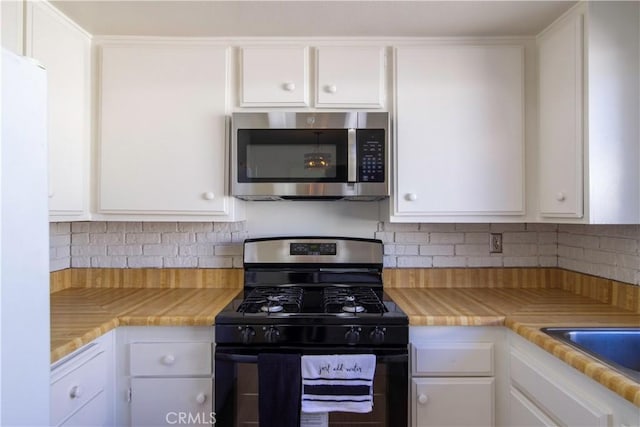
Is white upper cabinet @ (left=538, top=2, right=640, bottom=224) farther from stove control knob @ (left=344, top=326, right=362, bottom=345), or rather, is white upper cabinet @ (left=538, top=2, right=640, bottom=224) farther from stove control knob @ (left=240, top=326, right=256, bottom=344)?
stove control knob @ (left=240, top=326, right=256, bottom=344)

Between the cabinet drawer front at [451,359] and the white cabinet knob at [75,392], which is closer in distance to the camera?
the white cabinet knob at [75,392]

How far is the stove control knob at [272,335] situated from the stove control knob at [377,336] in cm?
36

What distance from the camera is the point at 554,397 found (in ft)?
3.93

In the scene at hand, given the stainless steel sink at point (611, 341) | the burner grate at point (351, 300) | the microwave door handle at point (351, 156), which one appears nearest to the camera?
the stainless steel sink at point (611, 341)

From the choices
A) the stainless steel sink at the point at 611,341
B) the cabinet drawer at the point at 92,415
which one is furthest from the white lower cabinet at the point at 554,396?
the cabinet drawer at the point at 92,415

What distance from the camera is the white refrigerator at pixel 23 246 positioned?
778 mm

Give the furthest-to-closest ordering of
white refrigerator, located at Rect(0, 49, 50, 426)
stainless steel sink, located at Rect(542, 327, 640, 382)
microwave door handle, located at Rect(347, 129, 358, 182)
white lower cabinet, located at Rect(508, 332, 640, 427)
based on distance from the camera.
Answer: microwave door handle, located at Rect(347, 129, 358, 182), stainless steel sink, located at Rect(542, 327, 640, 382), white lower cabinet, located at Rect(508, 332, 640, 427), white refrigerator, located at Rect(0, 49, 50, 426)

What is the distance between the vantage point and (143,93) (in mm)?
1788

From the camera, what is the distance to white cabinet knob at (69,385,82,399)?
49.5 inches

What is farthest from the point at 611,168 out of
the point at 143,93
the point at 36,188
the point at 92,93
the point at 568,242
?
the point at 92,93

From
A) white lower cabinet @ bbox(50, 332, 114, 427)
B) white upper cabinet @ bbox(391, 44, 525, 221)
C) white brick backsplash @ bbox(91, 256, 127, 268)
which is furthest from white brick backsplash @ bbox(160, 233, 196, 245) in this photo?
white upper cabinet @ bbox(391, 44, 525, 221)

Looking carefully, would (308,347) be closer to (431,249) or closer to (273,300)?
(273,300)

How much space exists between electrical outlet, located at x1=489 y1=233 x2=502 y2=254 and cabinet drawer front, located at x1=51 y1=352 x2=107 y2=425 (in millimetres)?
1906

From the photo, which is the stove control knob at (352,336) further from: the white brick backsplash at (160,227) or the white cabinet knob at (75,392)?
the white brick backsplash at (160,227)
